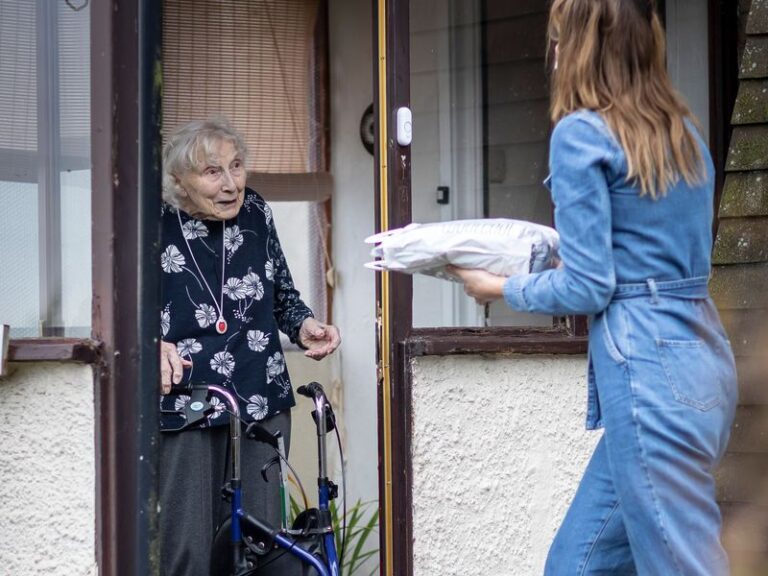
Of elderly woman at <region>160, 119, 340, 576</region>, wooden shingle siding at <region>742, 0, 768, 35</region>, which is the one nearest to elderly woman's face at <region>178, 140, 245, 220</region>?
elderly woman at <region>160, 119, 340, 576</region>

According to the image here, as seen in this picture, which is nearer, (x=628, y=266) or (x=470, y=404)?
(x=628, y=266)

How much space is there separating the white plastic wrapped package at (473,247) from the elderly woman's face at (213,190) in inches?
54.4

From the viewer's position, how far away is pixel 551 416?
13.8 feet

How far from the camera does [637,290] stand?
8.51 feet

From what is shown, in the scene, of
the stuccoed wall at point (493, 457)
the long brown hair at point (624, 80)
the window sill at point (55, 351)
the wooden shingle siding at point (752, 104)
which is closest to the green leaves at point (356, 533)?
the stuccoed wall at point (493, 457)

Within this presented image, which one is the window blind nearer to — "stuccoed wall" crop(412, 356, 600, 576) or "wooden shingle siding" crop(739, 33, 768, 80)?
"stuccoed wall" crop(412, 356, 600, 576)

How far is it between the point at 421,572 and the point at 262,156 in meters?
2.12

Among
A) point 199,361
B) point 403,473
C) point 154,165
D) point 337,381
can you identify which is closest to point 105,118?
point 199,361

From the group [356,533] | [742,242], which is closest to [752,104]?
[742,242]

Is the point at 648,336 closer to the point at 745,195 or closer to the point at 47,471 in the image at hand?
the point at 745,195

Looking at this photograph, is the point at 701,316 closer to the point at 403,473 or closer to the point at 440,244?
the point at 440,244

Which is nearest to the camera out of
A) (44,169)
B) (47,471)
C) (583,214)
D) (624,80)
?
(583,214)

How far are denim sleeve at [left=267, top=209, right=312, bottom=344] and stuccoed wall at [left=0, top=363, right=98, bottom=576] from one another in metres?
0.86

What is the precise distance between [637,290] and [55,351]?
182 centimetres
